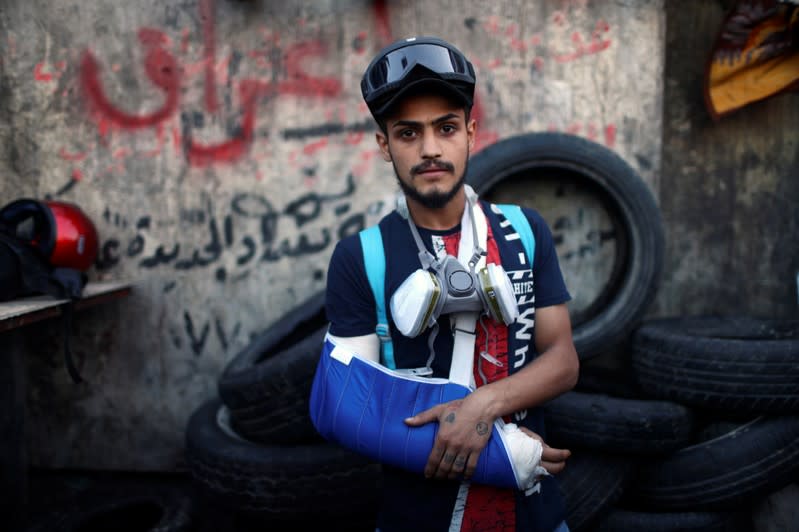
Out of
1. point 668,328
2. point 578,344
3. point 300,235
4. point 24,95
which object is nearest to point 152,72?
point 24,95

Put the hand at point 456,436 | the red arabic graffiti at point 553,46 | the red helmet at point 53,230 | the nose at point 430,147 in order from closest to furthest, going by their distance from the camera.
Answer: the hand at point 456,436
the nose at point 430,147
the red helmet at point 53,230
the red arabic graffiti at point 553,46

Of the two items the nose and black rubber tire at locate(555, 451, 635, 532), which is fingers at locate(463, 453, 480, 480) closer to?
the nose

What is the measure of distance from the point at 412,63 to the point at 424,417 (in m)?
0.89

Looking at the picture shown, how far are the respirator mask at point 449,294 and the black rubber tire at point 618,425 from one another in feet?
4.32

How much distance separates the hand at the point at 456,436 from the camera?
4.36 ft

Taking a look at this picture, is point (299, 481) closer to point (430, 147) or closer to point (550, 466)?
point (550, 466)

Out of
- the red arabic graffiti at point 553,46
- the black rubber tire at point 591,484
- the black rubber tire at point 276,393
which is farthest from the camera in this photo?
the red arabic graffiti at point 553,46

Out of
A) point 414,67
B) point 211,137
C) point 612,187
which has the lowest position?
point 612,187

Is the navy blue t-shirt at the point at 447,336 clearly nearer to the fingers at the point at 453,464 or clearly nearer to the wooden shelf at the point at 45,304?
the fingers at the point at 453,464

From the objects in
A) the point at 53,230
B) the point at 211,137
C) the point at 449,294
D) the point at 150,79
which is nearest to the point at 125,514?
the point at 53,230

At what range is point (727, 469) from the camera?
2.56 metres

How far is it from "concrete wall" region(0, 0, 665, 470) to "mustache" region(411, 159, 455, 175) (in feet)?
6.68

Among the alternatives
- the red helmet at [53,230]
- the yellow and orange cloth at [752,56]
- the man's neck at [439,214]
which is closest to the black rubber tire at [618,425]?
the man's neck at [439,214]

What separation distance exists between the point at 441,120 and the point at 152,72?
113 inches
